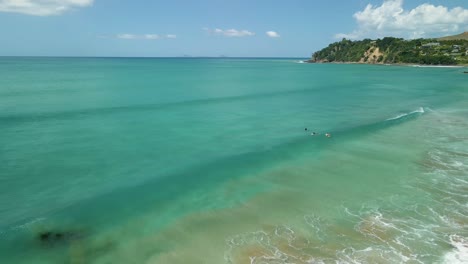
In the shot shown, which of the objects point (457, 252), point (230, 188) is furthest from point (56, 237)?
point (457, 252)

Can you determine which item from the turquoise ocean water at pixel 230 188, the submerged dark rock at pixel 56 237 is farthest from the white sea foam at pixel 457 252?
the submerged dark rock at pixel 56 237

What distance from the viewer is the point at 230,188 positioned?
66.6 feet

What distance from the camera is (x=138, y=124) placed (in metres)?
35.6

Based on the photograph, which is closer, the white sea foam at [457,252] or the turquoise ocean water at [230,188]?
the white sea foam at [457,252]

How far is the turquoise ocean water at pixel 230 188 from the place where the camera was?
46.1 ft

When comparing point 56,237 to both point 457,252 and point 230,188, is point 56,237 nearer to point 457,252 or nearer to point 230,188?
point 230,188

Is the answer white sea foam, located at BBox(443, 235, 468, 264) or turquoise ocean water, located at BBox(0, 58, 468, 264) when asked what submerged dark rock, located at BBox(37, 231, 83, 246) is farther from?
white sea foam, located at BBox(443, 235, 468, 264)

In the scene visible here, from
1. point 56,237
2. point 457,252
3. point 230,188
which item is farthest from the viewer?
point 230,188

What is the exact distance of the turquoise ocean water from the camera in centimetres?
1405

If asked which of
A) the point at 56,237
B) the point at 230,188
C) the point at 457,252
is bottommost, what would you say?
the point at 56,237

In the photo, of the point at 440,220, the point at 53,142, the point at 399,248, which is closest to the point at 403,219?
the point at 440,220

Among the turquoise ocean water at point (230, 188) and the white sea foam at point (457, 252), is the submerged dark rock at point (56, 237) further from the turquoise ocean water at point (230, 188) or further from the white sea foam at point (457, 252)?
the white sea foam at point (457, 252)


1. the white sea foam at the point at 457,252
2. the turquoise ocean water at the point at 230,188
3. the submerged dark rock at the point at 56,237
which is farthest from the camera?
the submerged dark rock at the point at 56,237

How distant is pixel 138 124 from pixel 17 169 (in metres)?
14.4
